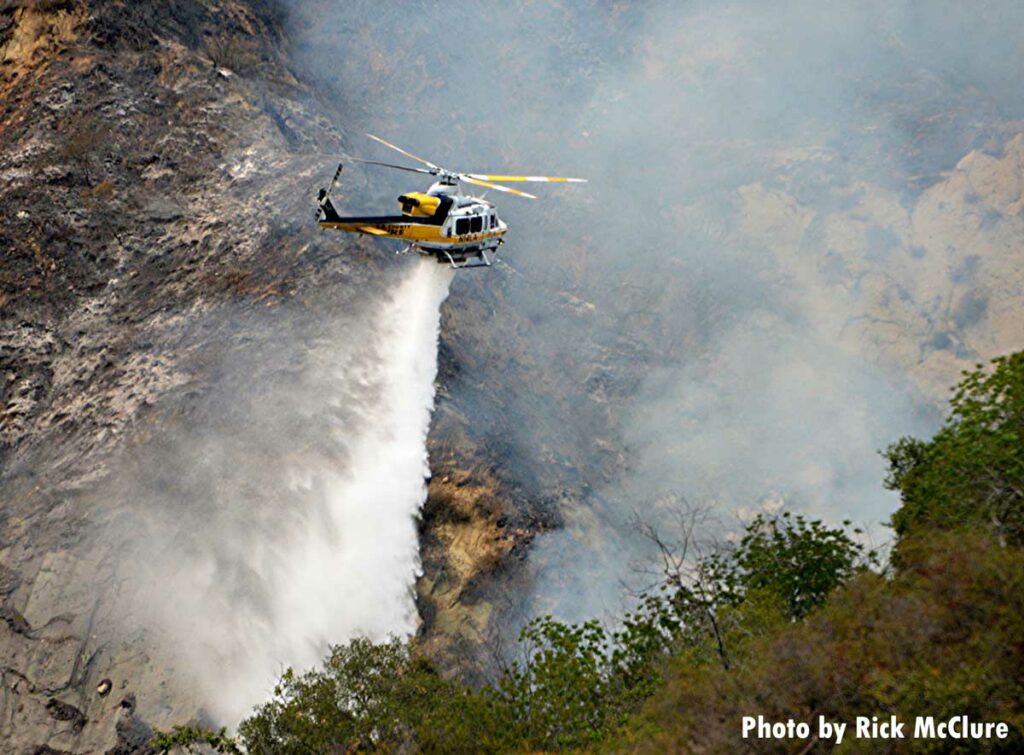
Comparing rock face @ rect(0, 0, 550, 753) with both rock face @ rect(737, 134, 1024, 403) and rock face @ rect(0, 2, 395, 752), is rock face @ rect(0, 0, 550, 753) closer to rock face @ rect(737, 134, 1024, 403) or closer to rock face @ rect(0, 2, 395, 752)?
rock face @ rect(0, 2, 395, 752)

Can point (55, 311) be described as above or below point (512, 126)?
below

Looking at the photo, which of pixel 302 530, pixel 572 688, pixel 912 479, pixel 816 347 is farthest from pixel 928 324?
pixel 572 688

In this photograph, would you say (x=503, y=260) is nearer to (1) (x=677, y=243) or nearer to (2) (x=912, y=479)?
(1) (x=677, y=243)

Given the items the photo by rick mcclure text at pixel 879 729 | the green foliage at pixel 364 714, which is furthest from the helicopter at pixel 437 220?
the photo by rick mcclure text at pixel 879 729

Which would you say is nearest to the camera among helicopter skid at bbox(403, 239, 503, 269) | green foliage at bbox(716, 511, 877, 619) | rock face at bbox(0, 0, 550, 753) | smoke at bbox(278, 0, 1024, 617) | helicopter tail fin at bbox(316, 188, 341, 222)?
green foliage at bbox(716, 511, 877, 619)

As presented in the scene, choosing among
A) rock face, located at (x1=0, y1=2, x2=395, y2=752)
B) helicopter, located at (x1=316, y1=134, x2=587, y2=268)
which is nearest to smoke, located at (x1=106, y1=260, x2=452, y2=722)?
rock face, located at (x1=0, y1=2, x2=395, y2=752)
